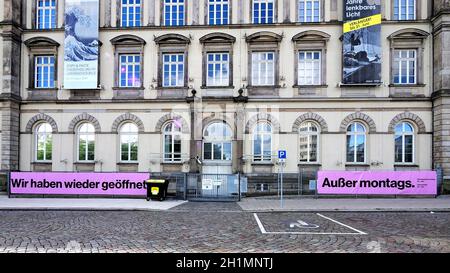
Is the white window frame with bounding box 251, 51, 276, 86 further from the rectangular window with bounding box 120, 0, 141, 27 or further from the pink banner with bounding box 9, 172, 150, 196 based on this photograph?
the pink banner with bounding box 9, 172, 150, 196

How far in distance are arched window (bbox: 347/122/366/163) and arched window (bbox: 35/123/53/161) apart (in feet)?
64.5

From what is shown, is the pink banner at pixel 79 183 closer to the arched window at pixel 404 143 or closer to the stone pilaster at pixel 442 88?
the arched window at pixel 404 143

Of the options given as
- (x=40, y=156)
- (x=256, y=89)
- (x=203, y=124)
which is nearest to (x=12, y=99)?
(x=40, y=156)

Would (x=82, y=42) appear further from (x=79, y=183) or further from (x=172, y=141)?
(x=79, y=183)

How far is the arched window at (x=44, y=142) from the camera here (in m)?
24.6

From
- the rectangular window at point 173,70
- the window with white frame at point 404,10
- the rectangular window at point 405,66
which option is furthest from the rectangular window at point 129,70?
the window with white frame at point 404,10

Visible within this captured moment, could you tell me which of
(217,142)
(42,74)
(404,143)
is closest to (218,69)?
(217,142)

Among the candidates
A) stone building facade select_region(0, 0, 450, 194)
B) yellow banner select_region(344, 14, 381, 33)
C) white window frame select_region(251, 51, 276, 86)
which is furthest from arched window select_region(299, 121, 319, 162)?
yellow banner select_region(344, 14, 381, 33)

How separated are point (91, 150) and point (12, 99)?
5914 millimetres

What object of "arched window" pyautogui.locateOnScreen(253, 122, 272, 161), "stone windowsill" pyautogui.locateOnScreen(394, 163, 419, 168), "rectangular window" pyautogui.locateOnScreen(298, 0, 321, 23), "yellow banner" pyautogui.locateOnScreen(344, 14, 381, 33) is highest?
"rectangular window" pyautogui.locateOnScreen(298, 0, 321, 23)

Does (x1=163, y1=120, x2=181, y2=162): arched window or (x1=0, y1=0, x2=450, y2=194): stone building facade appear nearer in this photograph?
(x1=0, y1=0, x2=450, y2=194): stone building facade

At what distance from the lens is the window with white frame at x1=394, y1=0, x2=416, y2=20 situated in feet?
75.2

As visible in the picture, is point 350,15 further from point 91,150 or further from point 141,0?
point 91,150

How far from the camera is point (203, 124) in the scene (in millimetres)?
23531
